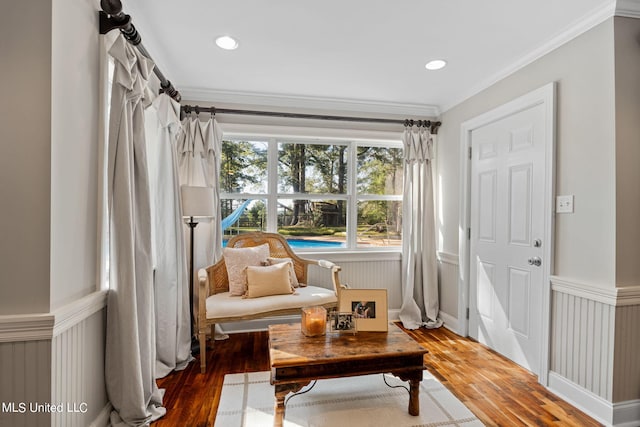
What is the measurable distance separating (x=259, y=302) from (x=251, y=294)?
6.0 inches

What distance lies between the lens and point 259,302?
2.69m

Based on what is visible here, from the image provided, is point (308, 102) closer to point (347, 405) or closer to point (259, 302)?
point (259, 302)

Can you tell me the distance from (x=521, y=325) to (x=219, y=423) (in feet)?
7.84

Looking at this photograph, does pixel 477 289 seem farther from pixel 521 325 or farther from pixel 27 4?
pixel 27 4

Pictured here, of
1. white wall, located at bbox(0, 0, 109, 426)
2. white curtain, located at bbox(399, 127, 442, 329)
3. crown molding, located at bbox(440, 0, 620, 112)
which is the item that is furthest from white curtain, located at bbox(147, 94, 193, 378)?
crown molding, located at bbox(440, 0, 620, 112)

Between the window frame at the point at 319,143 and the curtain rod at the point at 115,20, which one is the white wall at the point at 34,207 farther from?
the window frame at the point at 319,143

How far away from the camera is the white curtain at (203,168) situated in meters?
3.12

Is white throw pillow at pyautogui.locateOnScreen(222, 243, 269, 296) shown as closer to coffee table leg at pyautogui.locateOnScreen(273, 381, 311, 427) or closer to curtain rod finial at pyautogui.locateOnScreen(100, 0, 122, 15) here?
coffee table leg at pyautogui.locateOnScreen(273, 381, 311, 427)

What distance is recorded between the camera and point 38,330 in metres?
1.30

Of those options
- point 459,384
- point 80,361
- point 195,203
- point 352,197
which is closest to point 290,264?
point 195,203

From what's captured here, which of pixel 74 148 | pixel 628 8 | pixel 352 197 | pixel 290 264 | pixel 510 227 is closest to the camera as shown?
pixel 74 148

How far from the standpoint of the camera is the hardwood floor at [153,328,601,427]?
1.96m

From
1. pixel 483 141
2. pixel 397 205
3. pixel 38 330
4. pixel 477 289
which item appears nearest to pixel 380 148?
pixel 397 205

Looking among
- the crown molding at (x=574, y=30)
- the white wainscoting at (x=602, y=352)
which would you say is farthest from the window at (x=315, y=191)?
the white wainscoting at (x=602, y=352)
